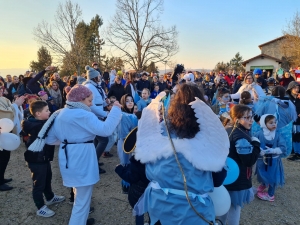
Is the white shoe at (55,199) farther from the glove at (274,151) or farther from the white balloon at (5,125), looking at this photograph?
the glove at (274,151)

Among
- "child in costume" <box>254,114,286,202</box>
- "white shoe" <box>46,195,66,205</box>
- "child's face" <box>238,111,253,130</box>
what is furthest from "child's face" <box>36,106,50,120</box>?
"child in costume" <box>254,114,286,202</box>

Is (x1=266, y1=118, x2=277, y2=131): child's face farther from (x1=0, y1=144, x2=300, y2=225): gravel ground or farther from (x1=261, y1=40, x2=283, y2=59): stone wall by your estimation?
(x1=261, y1=40, x2=283, y2=59): stone wall

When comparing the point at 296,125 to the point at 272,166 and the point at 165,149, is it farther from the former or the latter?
the point at 165,149

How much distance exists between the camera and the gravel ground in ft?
10.8

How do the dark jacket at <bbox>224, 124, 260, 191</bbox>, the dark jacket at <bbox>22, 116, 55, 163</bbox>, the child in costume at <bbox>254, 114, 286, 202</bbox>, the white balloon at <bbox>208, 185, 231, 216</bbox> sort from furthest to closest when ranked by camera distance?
the child in costume at <bbox>254, 114, 286, 202</bbox>
the dark jacket at <bbox>22, 116, 55, 163</bbox>
the dark jacket at <bbox>224, 124, 260, 191</bbox>
the white balloon at <bbox>208, 185, 231, 216</bbox>

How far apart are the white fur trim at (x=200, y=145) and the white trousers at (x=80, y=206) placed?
1416mm

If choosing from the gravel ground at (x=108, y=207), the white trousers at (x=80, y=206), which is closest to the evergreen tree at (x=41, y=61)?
the gravel ground at (x=108, y=207)

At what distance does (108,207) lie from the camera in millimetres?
3602

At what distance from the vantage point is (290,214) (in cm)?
343

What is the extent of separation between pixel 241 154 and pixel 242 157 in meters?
0.03

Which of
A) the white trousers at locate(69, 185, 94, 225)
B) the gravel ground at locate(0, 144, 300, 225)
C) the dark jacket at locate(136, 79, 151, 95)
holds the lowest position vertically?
the gravel ground at locate(0, 144, 300, 225)

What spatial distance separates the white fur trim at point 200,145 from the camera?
1570 millimetres

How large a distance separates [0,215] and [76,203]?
151cm

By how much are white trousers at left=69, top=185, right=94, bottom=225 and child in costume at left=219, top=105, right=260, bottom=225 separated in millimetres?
1578
